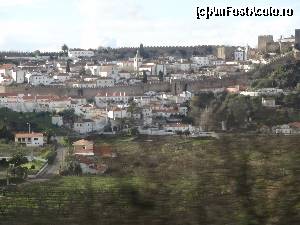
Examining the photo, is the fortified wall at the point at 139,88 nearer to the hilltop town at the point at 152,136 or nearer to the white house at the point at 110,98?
the hilltop town at the point at 152,136

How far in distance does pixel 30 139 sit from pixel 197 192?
16523 millimetres

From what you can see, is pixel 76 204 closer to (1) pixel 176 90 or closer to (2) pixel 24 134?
(2) pixel 24 134

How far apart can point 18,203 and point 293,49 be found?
31.9 metres

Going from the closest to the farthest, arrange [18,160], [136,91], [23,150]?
[18,160] < [23,150] < [136,91]

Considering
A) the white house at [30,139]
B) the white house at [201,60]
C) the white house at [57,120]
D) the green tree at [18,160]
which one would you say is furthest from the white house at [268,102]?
the white house at [201,60]

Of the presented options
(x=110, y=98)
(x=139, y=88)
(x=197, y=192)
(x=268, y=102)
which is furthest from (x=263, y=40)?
(x=197, y=192)

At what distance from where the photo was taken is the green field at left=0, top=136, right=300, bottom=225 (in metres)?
3.33

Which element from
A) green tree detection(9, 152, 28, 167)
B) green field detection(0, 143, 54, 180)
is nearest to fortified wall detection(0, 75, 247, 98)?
green field detection(0, 143, 54, 180)

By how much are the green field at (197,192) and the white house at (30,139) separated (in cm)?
1561

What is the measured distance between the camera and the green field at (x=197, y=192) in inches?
131

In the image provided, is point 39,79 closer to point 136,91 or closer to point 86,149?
point 136,91

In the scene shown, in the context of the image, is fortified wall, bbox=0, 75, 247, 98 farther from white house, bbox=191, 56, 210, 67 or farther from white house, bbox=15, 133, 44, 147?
white house, bbox=15, 133, 44, 147

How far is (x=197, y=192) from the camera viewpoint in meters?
3.53

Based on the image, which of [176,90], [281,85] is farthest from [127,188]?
[176,90]
